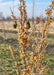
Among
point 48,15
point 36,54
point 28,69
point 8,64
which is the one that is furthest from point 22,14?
point 8,64

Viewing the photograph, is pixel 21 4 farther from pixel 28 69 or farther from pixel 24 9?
pixel 28 69

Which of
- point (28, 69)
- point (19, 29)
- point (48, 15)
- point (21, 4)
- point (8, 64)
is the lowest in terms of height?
point (8, 64)

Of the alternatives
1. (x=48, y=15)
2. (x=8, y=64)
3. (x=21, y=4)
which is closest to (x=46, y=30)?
(x=48, y=15)

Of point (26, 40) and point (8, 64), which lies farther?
point (8, 64)

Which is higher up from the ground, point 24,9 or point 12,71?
point 24,9

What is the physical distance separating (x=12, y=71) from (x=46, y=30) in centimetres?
430

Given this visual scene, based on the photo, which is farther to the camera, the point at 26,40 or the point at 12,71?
the point at 12,71

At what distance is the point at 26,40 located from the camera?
62.6 inches

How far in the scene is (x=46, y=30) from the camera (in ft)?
5.46

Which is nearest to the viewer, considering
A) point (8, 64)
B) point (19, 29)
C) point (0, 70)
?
point (19, 29)

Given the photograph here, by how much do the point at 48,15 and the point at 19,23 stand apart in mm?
365

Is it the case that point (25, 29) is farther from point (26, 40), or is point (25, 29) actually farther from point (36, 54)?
Answer: point (36, 54)

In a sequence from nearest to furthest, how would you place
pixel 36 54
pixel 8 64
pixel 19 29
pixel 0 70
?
pixel 36 54 → pixel 19 29 → pixel 0 70 → pixel 8 64

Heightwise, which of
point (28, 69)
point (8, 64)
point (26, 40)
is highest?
point (26, 40)
